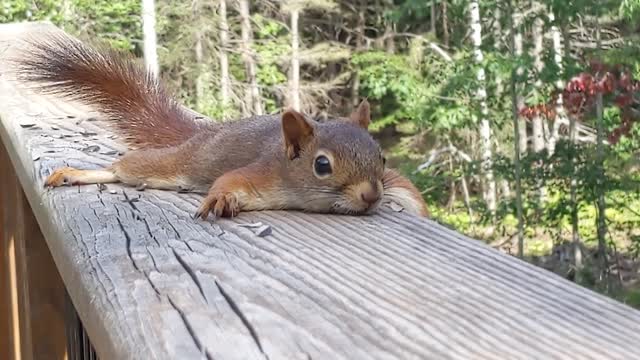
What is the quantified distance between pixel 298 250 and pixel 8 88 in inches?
58.9

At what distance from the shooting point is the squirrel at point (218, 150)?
161 centimetres

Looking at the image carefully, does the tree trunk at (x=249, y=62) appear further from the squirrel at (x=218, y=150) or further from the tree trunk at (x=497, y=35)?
the squirrel at (x=218, y=150)

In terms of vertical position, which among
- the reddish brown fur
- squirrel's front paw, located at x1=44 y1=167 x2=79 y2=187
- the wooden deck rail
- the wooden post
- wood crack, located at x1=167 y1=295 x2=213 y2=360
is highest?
wood crack, located at x1=167 y1=295 x2=213 y2=360

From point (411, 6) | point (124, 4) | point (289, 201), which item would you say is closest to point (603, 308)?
point (289, 201)

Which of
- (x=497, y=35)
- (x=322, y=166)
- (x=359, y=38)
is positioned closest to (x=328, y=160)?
(x=322, y=166)

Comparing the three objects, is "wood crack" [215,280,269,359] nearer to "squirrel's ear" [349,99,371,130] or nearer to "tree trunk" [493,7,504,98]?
"squirrel's ear" [349,99,371,130]

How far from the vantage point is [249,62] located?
15781 millimetres

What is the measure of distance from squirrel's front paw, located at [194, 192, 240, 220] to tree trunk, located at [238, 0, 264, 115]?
1400cm

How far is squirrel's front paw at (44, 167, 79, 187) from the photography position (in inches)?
59.4

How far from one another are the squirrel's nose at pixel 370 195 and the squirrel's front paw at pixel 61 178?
413 millimetres

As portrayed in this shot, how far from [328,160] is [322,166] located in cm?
1

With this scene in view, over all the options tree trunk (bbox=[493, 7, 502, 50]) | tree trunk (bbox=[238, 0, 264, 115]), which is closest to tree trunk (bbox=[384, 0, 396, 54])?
tree trunk (bbox=[238, 0, 264, 115])

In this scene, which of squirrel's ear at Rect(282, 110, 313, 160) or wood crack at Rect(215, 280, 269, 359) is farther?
squirrel's ear at Rect(282, 110, 313, 160)

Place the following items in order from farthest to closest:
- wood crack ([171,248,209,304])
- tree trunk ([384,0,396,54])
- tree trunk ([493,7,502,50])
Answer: tree trunk ([384,0,396,54]) → tree trunk ([493,7,502,50]) → wood crack ([171,248,209,304])
